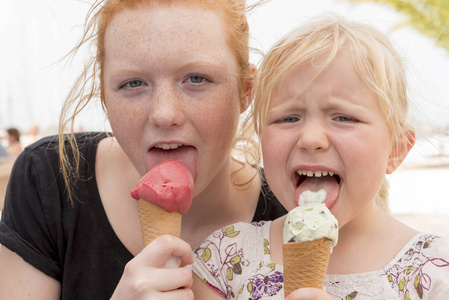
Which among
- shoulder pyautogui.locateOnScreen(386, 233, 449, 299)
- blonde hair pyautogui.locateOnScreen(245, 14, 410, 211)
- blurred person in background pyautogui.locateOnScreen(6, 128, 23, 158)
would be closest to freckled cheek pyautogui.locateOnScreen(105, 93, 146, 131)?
blonde hair pyautogui.locateOnScreen(245, 14, 410, 211)

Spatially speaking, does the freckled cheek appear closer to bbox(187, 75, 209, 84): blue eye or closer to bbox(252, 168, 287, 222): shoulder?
bbox(187, 75, 209, 84): blue eye

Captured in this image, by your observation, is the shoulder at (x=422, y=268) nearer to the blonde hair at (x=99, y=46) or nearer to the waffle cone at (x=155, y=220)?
the waffle cone at (x=155, y=220)

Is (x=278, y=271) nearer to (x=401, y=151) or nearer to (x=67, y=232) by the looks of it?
(x=401, y=151)

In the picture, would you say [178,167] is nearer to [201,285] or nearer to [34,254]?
[201,285]

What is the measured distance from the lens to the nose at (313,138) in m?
1.64

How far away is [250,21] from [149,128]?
30.6 inches

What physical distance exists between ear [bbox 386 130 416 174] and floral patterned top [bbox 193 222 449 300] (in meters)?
0.27

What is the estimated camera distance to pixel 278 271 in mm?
1868

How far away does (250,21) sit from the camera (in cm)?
232

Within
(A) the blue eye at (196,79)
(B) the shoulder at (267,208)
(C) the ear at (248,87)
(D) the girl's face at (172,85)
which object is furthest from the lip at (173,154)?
(B) the shoulder at (267,208)

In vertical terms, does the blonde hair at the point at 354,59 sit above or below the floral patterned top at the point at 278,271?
above

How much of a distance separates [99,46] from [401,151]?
129cm

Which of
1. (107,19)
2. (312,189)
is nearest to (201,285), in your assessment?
(312,189)

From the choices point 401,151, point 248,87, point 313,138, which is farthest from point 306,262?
point 248,87
